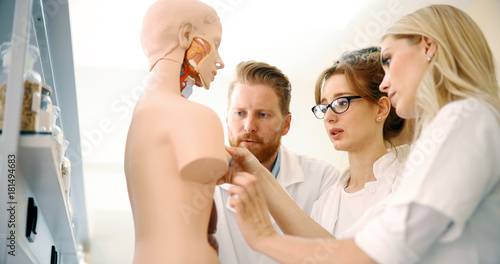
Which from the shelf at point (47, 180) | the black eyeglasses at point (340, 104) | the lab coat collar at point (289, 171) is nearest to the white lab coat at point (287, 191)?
the lab coat collar at point (289, 171)

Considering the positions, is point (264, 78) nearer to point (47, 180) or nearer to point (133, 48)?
point (133, 48)

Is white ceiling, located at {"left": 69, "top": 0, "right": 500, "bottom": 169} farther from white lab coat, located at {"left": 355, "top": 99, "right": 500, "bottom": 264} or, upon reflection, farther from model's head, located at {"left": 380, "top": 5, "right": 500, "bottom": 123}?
white lab coat, located at {"left": 355, "top": 99, "right": 500, "bottom": 264}

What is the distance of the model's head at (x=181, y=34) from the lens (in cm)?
140

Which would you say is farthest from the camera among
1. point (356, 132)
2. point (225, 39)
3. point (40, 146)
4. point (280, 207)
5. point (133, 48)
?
point (225, 39)

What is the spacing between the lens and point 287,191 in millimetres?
2467

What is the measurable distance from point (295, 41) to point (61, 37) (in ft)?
9.17

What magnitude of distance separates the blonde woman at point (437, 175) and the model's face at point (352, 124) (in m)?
0.80

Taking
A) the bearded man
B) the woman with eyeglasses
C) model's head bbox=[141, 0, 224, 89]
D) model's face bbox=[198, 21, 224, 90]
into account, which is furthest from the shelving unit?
the woman with eyeglasses

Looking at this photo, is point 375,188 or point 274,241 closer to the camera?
point 274,241

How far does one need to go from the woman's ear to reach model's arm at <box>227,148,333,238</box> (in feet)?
2.48

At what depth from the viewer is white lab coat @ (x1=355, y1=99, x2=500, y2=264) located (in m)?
1.02

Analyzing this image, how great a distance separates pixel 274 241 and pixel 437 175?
1.56ft

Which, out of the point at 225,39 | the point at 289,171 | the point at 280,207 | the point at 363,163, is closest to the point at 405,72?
the point at 280,207

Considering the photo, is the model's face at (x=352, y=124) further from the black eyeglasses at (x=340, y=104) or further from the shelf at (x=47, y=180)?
the shelf at (x=47, y=180)
